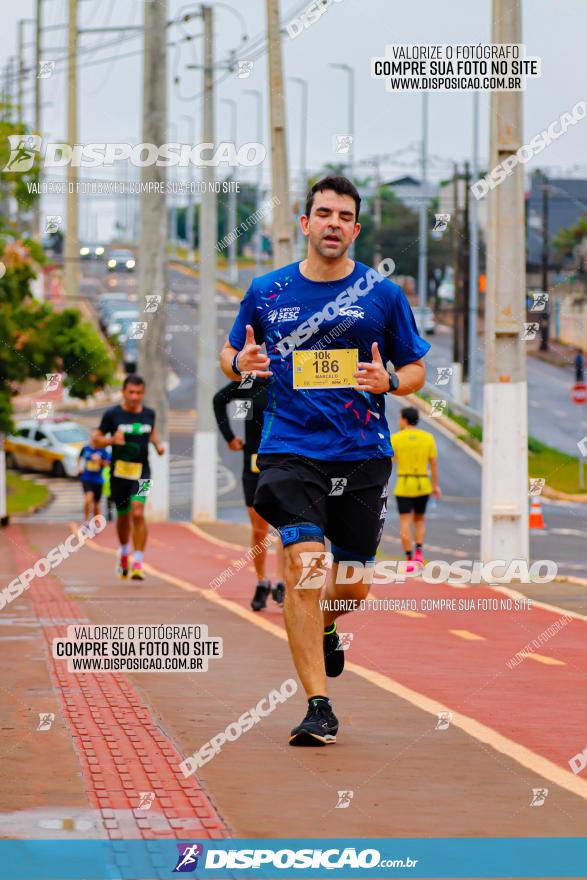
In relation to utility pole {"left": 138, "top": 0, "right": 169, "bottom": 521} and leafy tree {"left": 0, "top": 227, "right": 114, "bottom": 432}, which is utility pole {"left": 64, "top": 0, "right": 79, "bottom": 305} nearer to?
leafy tree {"left": 0, "top": 227, "right": 114, "bottom": 432}

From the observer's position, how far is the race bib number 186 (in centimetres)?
798

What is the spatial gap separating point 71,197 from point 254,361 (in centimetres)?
4456

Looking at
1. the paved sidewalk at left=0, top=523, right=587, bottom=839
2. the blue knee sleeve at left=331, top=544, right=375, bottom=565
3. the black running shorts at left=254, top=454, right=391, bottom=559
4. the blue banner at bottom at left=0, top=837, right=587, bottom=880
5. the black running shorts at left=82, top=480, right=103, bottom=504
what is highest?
the black running shorts at left=254, top=454, right=391, bottom=559

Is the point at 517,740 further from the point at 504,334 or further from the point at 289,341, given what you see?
the point at 504,334

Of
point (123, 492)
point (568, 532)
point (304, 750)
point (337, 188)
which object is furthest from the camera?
point (568, 532)

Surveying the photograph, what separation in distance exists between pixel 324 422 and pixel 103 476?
24.6m

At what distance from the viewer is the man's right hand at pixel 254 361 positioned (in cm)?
789

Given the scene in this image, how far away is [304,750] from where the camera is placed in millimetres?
7633

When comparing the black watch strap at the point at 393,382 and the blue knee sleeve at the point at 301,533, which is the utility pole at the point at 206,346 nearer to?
the black watch strap at the point at 393,382

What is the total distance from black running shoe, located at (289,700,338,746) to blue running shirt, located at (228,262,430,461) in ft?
3.38

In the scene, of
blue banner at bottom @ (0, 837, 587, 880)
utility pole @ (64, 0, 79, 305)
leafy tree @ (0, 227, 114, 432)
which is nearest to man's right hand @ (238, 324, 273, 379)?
blue banner at bottom @ (0, 837, 587, 880)

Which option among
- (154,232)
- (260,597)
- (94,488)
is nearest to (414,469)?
(260,597)

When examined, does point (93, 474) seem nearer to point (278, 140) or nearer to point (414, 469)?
point (278, 140)

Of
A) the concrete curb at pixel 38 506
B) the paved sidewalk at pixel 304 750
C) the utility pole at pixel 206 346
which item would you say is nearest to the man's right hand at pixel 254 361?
the paved sidewalk at pixel 304 750
